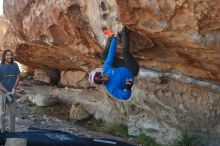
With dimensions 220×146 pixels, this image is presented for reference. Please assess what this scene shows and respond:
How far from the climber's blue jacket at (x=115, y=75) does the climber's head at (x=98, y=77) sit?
0.11 m

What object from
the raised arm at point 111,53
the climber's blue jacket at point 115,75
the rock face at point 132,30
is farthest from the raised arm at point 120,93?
the rock face at point 132,30

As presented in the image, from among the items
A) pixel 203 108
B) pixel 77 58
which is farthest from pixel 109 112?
pixel 203 108

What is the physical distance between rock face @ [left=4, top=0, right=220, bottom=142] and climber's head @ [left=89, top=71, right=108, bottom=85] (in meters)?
0.92

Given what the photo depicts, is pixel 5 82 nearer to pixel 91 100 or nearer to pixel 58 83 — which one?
pixel 91 100

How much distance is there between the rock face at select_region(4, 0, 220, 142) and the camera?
22.1 ft

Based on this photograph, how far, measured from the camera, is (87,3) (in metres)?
8.66

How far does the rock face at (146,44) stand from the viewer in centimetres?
674

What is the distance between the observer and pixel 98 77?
6.99 m

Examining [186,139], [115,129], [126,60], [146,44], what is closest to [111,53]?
[126,60]

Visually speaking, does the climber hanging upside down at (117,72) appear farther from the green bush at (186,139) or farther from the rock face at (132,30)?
the green bush at (186,139)

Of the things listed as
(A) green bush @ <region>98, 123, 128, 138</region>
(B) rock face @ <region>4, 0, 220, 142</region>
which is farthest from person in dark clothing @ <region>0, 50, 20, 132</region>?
(A) green bush @ <region>98, 123, 128, 138</region>

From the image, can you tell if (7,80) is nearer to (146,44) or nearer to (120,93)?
(120,93)

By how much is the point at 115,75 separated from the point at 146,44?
126 centimetres

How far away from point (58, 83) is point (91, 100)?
2578mm
